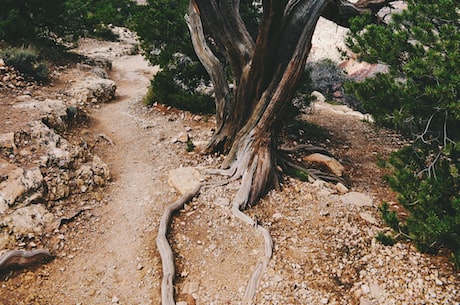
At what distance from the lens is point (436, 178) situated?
4.08 metres

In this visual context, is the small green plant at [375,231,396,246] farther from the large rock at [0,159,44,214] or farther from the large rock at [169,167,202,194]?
the large rock at [0,159,44,214]

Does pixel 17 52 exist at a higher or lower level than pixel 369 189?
higher

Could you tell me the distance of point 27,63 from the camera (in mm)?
9422

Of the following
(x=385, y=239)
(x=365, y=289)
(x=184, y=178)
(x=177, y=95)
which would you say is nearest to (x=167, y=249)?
(x=184, y=178)

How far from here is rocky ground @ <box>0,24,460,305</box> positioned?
13.8ft

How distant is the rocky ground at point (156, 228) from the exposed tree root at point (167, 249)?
140 millimetres

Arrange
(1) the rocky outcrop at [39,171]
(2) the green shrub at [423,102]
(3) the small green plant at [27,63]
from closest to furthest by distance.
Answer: (2) the green shrub at [423,102], (1) the rocky outcrop at [39,171], (3) the small green plant at [27,63]

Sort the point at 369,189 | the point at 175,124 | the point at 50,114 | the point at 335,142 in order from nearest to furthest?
the point at 369,189
the point at 50,114
the point at 175,124
the point at 335,142

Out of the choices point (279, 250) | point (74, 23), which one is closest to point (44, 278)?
point (279, 250)

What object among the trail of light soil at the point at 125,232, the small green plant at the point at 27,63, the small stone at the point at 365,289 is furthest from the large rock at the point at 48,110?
the small stone at the point at 365,289

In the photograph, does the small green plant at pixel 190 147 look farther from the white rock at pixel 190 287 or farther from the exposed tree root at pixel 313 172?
the white rock at pixel 190 287

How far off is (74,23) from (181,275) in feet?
44.4

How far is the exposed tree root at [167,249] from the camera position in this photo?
4.12 m

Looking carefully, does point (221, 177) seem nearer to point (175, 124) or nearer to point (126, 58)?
point (175, 124)
